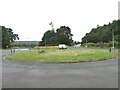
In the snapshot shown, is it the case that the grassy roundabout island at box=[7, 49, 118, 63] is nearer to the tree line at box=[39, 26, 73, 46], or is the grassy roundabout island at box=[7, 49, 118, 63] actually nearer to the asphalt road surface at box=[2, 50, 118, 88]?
the asphalt road surface at box=[2, 50, 118, 88]

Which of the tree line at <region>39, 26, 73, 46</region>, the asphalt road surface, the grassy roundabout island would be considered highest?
the tree line at <region>39, 26, 73, 46</region>

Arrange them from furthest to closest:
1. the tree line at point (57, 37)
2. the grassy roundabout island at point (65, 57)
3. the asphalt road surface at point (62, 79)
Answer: the tree line at point (57, 37) < the grassy roundabout island at point (65, 57) < the asphalt road surface at point (62, 79)

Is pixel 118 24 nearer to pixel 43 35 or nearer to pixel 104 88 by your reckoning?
pixel 43 35

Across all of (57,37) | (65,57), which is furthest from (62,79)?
(57,37)

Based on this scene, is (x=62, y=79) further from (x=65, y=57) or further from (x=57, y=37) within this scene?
(x=57, y=37)

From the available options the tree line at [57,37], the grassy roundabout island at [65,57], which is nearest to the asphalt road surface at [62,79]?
the grassy roundabout island at [65,57]

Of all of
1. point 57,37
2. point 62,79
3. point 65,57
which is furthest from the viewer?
point 57,37

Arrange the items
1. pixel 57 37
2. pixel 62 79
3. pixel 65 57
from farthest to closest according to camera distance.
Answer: pixel 57 37, pixel 65 57, pixel 62 79

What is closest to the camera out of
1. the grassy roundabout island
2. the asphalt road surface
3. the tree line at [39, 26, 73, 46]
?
the asphalt road surface

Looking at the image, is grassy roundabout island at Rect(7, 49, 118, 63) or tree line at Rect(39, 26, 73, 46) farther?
tree line at Rect(39, 26, 73, 46)

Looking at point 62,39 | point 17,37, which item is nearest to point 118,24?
point 62,39

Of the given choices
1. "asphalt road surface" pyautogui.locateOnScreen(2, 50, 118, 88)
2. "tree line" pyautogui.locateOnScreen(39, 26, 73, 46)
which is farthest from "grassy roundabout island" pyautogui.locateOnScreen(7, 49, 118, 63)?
"tree line" pyautogui.locateOnScreen(39, 26, 73, 46)

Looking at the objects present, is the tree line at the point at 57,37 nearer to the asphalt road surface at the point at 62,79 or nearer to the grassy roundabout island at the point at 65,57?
the grassy roundabout island at the point at 65,57

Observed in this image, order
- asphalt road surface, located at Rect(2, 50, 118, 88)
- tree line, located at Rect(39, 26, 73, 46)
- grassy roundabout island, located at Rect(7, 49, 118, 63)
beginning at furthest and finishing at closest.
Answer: tree line, located at Rect(39, 26, 73, 46) → grassy roundabout island, located at Rect(7, 49, 118, 63) → asphalt road surface, located at Rect(2, 50, 118, 88)
